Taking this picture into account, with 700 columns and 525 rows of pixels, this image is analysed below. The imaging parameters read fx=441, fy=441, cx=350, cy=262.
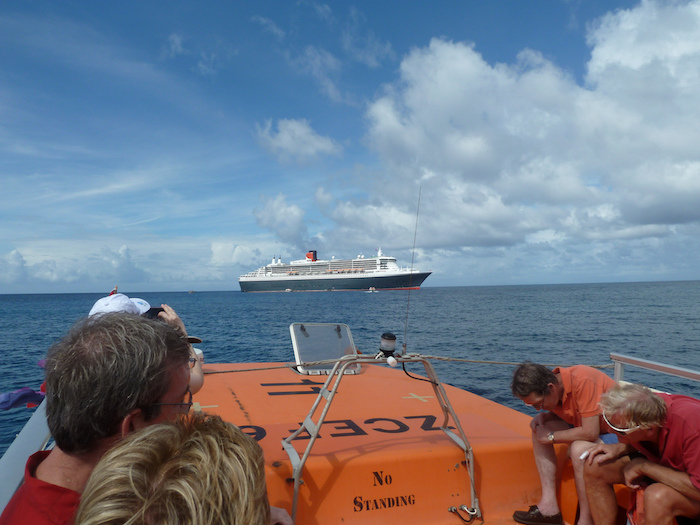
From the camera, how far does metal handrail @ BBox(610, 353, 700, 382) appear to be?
320 cm

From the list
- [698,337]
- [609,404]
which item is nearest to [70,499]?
[609,404]

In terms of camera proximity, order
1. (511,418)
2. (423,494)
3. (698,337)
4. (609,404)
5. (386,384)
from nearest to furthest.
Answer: (609,404)
(423,494)
(511,418)
(386,384)
(698,337)

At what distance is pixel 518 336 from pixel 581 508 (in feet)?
76.4

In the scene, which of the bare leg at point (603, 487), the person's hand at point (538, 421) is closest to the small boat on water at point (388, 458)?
the person's hand at point (538, 421)

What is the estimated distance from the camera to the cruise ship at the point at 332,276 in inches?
3696

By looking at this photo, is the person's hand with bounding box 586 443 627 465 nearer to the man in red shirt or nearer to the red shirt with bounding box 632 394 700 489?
the man in red shirt

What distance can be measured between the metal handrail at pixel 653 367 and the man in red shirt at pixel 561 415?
83cm

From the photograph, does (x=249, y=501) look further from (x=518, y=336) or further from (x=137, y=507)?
(x=518, y=336)

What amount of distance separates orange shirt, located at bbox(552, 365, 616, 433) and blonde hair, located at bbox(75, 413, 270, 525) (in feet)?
8.27

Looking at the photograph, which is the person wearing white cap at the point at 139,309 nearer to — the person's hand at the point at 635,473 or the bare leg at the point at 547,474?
the bare leg at the point at 547,474

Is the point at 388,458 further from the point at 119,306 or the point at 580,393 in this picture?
the point at 119,306

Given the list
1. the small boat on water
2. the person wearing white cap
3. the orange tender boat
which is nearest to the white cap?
the person wearing white cap

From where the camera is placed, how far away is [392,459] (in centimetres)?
256

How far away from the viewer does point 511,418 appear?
373cm
